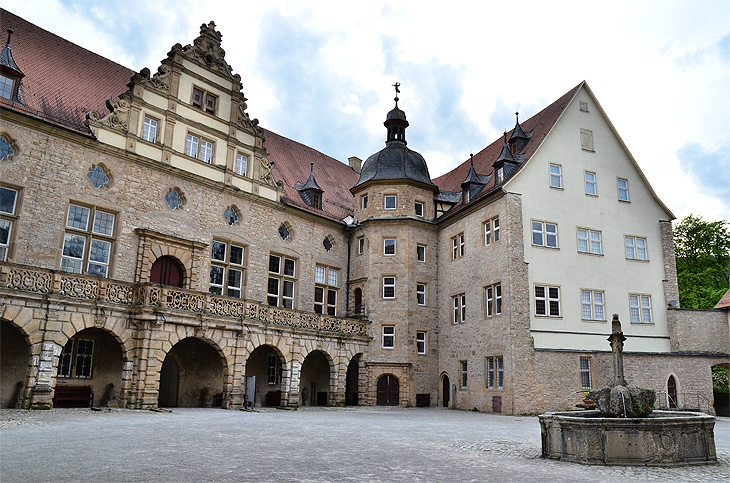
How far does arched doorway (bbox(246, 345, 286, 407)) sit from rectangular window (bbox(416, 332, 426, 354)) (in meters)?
6.98

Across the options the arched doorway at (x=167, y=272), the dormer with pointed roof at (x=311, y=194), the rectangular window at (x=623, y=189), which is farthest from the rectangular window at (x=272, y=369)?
the rectangular window at (x=623, y=189)

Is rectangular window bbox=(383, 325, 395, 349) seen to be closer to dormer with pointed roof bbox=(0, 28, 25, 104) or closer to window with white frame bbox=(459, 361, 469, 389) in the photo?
window with white frame bbox=(459, 361, 469, 389)

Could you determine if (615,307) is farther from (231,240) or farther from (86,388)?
(86,388)

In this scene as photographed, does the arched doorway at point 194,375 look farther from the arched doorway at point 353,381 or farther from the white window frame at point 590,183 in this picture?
the white window frame at point 590,183

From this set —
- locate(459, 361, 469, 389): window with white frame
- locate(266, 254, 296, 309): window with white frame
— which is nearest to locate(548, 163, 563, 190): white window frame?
locate(459, 361, 469, 389): window with white frame

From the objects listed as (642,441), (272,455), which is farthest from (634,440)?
(272,455)

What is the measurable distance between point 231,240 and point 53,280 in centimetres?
873

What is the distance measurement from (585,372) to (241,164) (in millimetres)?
17731

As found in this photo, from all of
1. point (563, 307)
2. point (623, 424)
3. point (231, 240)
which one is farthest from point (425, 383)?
point (623, 424)

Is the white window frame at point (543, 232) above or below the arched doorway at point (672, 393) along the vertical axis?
above

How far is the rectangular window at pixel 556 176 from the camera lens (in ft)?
91.0

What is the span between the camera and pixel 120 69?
2819cm

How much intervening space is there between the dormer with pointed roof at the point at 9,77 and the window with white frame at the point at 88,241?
4261 millimetres

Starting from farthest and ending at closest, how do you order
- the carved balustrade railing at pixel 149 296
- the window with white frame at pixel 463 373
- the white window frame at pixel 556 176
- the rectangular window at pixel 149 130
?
the window with white frame at pixel 463 373, the white window frame at pixel 556 176, the rectangular window at pixel 149 130, the carved balustrade railing at pixel 149 296
